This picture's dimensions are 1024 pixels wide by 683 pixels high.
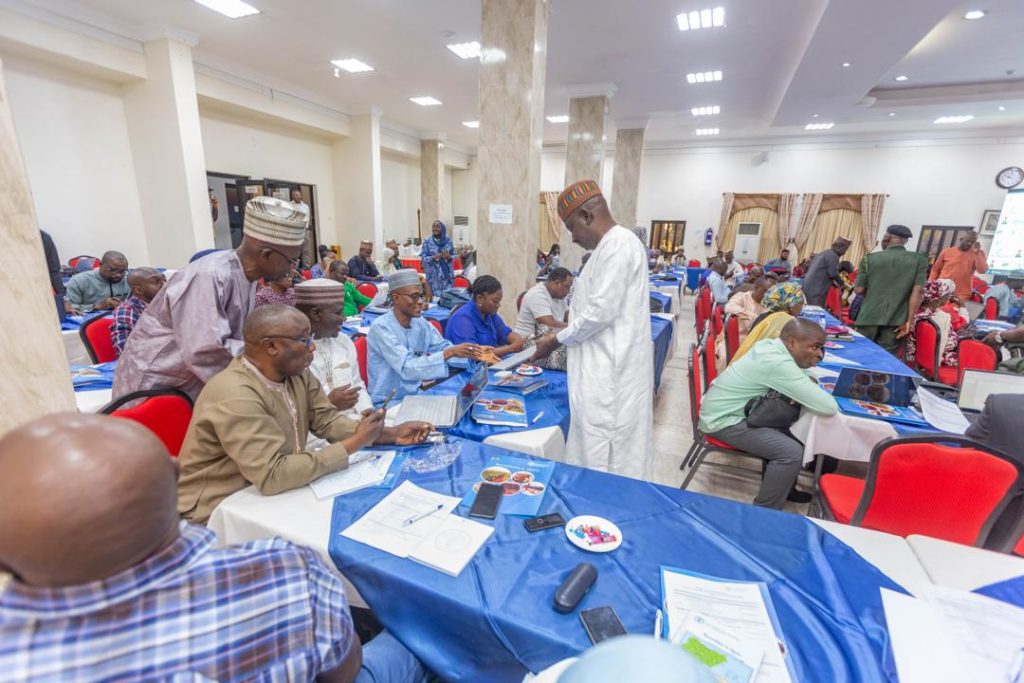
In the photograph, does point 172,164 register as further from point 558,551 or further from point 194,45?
point 558,551

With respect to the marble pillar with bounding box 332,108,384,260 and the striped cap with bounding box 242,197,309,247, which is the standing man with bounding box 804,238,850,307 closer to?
the striped cap with bounding box 242,197,309,247

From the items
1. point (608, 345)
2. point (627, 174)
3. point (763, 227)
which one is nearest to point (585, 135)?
point (627, 174)

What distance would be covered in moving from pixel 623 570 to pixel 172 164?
8442 millimetres

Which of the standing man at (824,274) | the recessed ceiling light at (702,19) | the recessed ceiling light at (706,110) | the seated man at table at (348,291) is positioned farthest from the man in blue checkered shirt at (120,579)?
the recessed ceiling light at (706,110)

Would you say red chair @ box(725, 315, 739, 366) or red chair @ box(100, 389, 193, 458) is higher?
red chair @ box(100, 389, 193, 458)

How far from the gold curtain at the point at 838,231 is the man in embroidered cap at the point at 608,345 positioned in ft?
45.4

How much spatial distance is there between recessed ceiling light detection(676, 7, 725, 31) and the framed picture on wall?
11.4 metres

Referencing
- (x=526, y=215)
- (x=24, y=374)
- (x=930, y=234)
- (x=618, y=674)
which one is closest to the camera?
(x=618, y=674)

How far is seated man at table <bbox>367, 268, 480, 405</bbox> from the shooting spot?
2605 mm

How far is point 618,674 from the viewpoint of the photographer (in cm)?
49

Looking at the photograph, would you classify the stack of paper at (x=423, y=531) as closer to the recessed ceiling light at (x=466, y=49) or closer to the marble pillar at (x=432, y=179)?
the recessed ceiling light at (x=466, y=49)

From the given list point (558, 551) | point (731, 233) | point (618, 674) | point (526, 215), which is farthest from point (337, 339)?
point (731, 233)

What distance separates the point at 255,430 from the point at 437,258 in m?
5.50

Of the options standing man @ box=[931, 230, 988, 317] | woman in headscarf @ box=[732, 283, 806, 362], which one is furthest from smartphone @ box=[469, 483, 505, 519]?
standing man @ box=[931, 230, 988, 317]
